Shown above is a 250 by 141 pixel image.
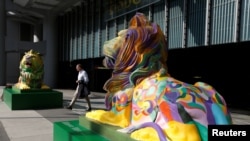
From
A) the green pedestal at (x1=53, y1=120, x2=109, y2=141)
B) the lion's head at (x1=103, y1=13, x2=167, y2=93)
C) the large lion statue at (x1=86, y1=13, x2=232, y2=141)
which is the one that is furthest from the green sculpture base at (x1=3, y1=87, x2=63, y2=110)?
the lion's head at (x1=103, y1=13, x2=167, y2=93)

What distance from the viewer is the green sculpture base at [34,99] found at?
1153cm

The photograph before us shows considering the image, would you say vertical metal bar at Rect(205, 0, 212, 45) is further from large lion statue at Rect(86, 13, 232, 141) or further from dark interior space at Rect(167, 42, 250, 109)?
large lion statue at Rect(86, 13, 232, 141)

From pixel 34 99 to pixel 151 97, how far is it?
8.60 metres

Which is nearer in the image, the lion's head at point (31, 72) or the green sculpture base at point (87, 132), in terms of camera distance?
the green sculpture base at point (87, 132)

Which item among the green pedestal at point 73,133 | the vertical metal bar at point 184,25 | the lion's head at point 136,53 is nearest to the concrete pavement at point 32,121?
the green pedestal at point 73,133

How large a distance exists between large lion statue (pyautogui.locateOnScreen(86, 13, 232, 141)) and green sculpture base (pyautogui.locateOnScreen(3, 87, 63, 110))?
673 centimetres

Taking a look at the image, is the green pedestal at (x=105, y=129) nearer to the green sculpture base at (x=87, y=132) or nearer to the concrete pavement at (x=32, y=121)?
the green sculpture base at (x=87, y=132)

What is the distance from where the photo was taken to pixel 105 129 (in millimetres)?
4902

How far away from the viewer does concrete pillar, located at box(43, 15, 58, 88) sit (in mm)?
28769

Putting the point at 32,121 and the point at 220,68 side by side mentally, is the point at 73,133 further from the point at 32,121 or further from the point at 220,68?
the point at 220,68

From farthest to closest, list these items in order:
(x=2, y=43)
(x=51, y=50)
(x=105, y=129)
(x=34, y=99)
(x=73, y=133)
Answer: (x=51, y=50), (x=2, y=43), (x=34, y=99), (x=73, y=133), (x=105, y=129)

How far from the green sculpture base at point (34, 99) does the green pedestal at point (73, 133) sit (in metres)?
5.93

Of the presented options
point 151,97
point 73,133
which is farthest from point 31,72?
point 151,97

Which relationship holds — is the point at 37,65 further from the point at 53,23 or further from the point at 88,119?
the point at 53,23
